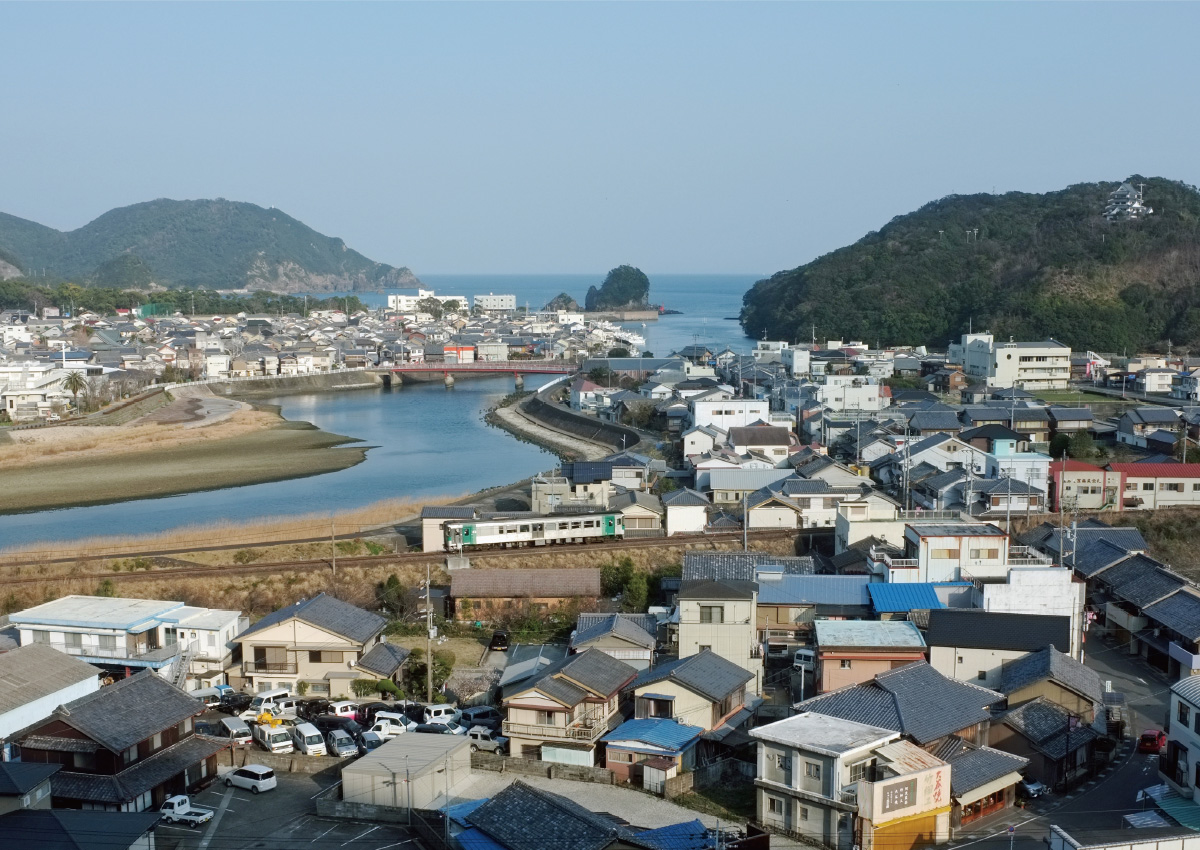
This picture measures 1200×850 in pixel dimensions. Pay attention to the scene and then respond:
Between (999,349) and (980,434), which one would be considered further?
(999,349)

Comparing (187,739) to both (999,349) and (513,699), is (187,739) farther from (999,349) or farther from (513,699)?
(999,349)

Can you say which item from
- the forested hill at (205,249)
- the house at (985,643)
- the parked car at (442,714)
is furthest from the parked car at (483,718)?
the forested hill at (205,249)

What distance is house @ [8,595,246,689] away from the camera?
23.3 feet

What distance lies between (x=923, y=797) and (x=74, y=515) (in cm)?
1115

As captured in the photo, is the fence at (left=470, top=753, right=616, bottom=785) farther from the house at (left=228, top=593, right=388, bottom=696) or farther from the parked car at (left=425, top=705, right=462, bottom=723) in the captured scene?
the house at (left=228, top=593, right=388, bottom=696)

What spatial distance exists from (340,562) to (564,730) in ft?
13.3

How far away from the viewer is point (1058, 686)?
239 inches

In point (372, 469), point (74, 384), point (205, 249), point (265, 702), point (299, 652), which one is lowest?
point (372, 469)

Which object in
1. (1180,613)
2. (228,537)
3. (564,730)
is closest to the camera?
(564,730)

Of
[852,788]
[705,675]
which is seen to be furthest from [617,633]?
[852,788]

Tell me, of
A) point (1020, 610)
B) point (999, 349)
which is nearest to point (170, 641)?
point (1020, 610)

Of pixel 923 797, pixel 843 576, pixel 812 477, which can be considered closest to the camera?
pixel 923 797

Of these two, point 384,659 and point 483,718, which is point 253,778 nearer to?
point 483,718

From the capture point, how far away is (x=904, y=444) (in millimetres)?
13492
